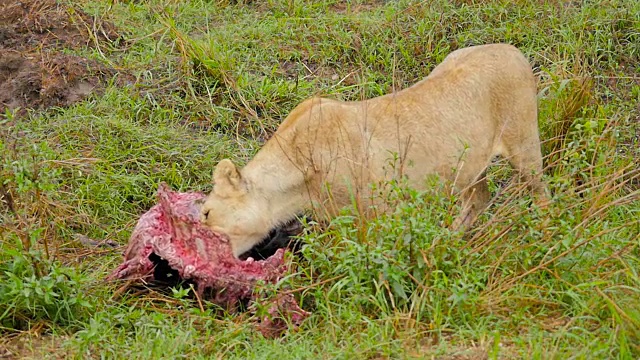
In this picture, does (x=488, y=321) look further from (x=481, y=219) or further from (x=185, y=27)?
(x=185, y=27)

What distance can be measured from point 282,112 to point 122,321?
348 cm

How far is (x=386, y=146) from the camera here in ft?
21.4

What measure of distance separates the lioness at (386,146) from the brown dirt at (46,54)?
9.16 feet

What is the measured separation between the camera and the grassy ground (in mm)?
5363

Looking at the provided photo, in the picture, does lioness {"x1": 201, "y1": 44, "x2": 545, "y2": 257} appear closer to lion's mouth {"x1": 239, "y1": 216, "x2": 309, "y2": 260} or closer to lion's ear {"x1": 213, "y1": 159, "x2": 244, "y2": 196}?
lion's ear {"x1": 213, "y1": 159, "x2": 244, "y2": 196}

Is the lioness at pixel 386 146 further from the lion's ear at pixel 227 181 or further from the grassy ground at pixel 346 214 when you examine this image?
the grassy ground at pixel 346 214

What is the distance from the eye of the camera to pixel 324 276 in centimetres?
577

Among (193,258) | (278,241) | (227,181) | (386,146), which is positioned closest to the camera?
(193,258)

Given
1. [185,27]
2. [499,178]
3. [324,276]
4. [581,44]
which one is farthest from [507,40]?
[324,276]

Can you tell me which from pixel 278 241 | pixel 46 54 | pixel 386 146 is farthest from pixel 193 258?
pixel 46 54

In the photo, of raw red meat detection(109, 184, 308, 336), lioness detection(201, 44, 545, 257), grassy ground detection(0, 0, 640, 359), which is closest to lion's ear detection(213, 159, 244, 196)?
lioness detection(201, 44, 545, 257)

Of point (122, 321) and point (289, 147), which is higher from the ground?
point (289, 147)

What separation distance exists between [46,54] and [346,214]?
418 centimetres

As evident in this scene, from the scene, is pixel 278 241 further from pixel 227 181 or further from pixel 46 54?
pixel 46 54
